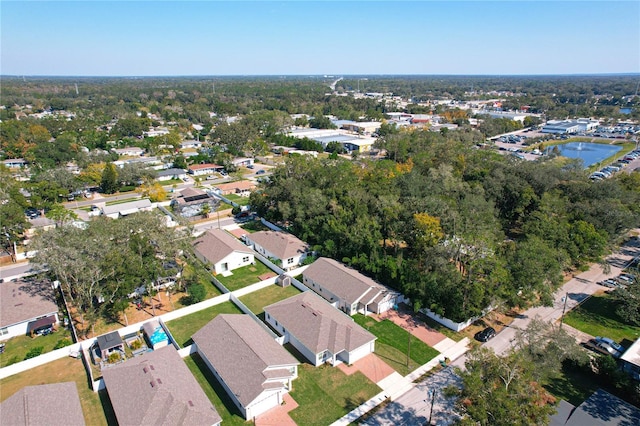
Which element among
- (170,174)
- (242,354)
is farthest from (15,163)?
(242,354)

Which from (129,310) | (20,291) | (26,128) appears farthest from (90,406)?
(26,128)

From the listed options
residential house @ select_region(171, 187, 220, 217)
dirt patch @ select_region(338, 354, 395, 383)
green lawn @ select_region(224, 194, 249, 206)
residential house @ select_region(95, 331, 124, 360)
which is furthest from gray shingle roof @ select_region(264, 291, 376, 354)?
green lawn @ select_region(224, 194, 249, 206)

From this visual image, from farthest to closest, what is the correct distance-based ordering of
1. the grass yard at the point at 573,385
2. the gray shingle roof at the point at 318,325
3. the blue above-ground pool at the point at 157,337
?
the blue above-ground pool at the point at 157,337
the gray shingle roof at the point at 318,325
the grass yard at the point at 573,385

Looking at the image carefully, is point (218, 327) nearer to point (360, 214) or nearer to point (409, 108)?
point (360, 214)

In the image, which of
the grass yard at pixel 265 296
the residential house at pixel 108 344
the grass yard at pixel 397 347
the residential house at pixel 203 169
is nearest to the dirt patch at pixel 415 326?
the grass yard at pixel 397 347

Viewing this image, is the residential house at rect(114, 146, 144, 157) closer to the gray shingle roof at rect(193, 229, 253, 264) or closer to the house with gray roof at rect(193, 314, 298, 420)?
the gray shingle roof at rect(193, 229, 253, 264)

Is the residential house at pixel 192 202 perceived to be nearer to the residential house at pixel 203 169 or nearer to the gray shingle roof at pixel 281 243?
the gray shingle roof at pixel 281 243
